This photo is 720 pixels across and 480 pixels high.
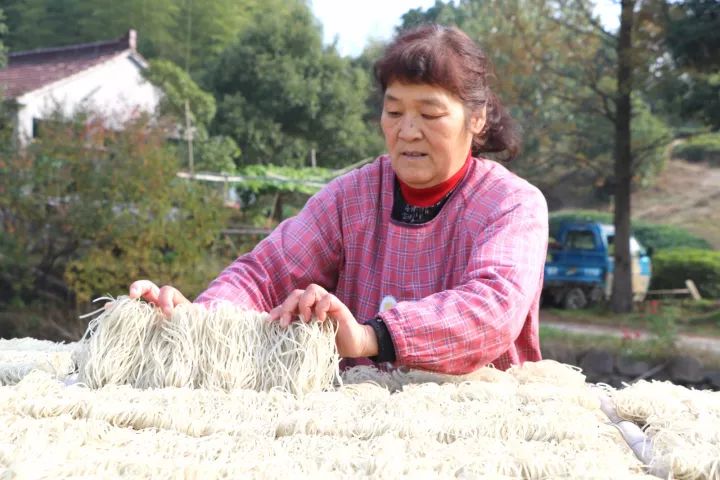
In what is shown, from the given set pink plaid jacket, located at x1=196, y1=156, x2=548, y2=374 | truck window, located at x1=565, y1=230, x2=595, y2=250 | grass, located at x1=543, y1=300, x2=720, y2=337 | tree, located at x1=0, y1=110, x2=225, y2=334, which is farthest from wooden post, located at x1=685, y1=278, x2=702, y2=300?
pink plaid jacket, located at x1=196, y1=156, x2=548, y2=374

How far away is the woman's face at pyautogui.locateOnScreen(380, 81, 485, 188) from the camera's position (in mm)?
1788

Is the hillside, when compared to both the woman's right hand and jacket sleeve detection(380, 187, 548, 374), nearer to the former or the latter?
jacket sleeve detection(380, 187, 548, 374)

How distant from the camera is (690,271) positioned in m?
17.4

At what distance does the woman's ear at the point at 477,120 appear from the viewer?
188cm

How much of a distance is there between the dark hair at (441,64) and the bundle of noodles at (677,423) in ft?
2.32

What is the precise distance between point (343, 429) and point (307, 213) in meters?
0.92

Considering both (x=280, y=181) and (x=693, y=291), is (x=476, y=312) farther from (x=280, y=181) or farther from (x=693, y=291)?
(x=693, y=291)

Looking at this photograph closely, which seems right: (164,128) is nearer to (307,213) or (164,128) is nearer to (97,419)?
(307,213)

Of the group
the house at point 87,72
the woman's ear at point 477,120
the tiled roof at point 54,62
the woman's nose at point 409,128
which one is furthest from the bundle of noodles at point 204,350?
the tiled roof at point 54,62

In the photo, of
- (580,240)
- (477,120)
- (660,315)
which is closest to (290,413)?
(477,120)

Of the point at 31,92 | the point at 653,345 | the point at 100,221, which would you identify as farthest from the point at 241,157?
the point at 653,345

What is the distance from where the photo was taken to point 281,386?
54.2 inches

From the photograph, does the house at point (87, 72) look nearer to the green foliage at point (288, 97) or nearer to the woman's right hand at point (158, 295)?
the green foliage at point (288, 97)

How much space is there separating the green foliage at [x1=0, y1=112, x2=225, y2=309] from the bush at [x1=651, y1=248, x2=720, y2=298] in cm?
1030
